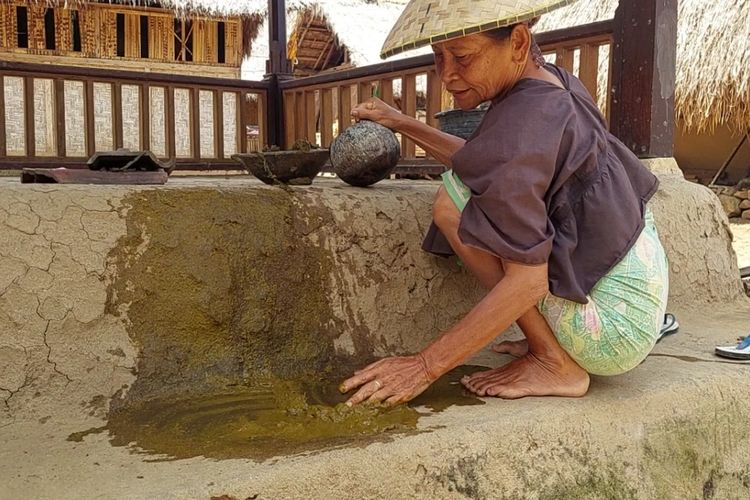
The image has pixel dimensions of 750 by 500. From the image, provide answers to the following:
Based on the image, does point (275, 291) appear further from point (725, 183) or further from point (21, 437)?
point (725, 183)

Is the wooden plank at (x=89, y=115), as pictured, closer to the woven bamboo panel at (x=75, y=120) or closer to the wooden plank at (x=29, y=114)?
the wooden plank at (x=29, y=114)

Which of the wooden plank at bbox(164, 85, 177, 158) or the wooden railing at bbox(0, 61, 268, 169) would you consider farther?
the wooden plank at bbox(164, 85, 177, 158)

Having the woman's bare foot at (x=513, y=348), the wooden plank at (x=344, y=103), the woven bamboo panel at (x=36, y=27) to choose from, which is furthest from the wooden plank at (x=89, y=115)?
the woven bamboo panel at (x=36, y=27)

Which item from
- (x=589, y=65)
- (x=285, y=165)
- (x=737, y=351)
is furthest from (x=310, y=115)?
(x=737, y=351)

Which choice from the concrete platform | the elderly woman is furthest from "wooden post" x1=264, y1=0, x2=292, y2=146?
the elderly woman

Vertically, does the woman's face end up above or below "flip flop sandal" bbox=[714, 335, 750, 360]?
above

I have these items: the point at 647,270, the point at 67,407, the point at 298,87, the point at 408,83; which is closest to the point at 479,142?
the point at 647,270

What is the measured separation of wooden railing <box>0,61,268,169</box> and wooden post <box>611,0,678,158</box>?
2627 millimetres

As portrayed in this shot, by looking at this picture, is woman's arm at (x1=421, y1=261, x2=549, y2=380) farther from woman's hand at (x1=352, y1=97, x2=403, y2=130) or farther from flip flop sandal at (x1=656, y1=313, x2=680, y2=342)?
flip flop sandal at (x1=656, y1=313, x2=680, y2=342)

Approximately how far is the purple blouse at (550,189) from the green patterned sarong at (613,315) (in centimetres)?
4

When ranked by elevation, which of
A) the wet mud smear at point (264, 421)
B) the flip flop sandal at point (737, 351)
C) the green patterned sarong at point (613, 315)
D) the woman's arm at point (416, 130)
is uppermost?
the woman's arm at point (416, 130)

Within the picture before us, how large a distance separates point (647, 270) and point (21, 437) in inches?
66.1

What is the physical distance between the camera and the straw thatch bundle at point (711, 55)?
7.46 m

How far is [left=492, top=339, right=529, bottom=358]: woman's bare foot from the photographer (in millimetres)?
2430
